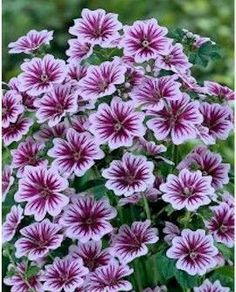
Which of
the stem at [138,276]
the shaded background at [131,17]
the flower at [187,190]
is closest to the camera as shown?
the flower at [187,190]

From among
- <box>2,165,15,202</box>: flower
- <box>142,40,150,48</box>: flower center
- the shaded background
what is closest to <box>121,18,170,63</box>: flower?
<box>142,40,150,48</box>: flower center

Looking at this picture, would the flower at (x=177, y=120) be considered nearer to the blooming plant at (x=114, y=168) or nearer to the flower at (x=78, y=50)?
the blooming plant at (x=114, y=168)

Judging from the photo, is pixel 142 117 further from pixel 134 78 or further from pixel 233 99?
pixel 233 99

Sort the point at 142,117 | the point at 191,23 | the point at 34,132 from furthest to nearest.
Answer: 1. the point at 191,23
2. the point at 34,132
3. the point at 142,117

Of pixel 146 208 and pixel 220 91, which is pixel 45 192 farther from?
pixel 220 91

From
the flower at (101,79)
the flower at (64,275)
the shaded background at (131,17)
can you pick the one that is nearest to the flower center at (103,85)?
the flower at (101,79)

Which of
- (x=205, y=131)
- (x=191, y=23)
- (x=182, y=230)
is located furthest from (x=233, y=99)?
(x=191, y=23)
